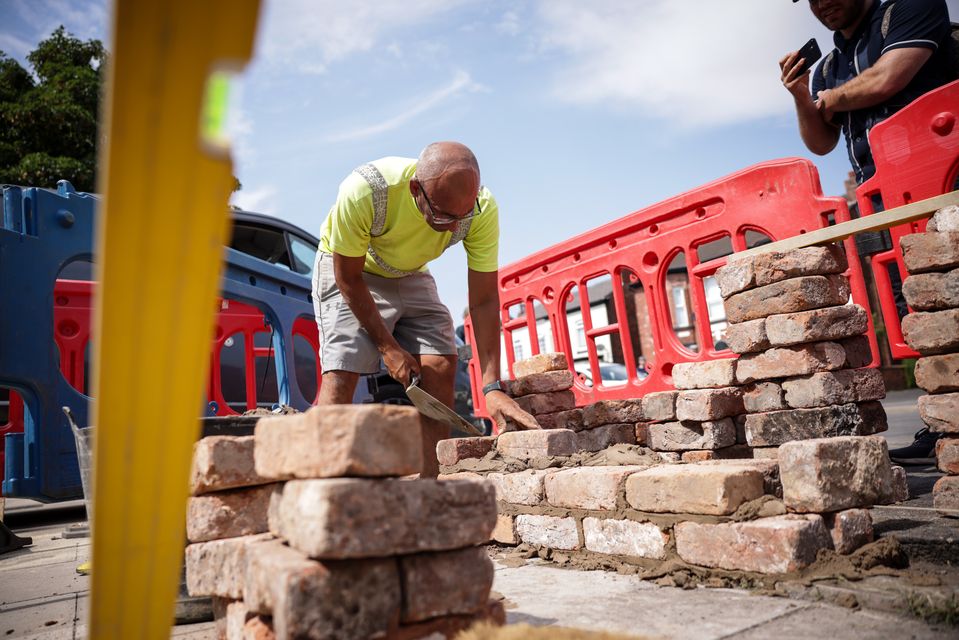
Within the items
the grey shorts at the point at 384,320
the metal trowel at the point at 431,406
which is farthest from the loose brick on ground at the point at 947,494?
the grey shorts at the point at 384,320

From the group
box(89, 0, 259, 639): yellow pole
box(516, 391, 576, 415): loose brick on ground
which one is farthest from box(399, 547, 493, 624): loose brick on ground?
box(516, 391, 576, 415): loose brick on ground

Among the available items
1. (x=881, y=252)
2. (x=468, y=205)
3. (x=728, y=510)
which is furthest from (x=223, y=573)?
(x=881, y=252)

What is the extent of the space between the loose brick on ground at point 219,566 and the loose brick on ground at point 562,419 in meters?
2.54

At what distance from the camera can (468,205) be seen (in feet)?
11.3

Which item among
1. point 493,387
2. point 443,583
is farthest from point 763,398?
point 443,583

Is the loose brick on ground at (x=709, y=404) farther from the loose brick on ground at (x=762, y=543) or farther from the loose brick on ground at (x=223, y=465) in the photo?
the loose brick on ground at (x=223, y=465)

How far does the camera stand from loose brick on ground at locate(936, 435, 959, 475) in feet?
8.63

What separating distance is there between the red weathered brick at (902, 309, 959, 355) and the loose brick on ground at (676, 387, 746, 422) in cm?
110

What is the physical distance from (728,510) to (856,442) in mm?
523

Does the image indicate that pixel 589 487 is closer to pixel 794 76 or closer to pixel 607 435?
pixel 607 435

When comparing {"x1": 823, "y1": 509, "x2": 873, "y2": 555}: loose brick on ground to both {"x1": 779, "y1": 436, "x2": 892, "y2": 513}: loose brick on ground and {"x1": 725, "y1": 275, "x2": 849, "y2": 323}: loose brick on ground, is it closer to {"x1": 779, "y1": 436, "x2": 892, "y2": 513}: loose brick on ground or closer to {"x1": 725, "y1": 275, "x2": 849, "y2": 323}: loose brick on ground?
{"x1": 779, "y1": 436, "x2": 892, "y2": 513}: loose brick on ground

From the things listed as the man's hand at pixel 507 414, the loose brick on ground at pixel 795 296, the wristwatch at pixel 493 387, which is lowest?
the man's hand at pixel 507 414

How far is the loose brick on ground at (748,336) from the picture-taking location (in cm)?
350

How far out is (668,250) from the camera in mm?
4777
